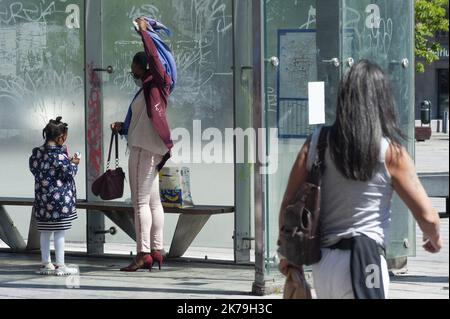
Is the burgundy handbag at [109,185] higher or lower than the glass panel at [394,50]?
lower

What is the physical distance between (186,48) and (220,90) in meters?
0.49

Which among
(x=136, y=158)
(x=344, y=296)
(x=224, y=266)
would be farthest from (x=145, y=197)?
(x=344, y=296)

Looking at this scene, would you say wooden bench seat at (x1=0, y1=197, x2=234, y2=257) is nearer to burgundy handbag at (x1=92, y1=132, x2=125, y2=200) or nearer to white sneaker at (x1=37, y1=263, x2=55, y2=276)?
burgundy handbag at (x1=92, y1=132, x2=125, y2=200)

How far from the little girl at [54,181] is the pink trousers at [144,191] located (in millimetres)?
467

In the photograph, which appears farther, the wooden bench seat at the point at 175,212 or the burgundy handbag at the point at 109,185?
the wooden bench seat at the point at 175,212

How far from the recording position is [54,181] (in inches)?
338

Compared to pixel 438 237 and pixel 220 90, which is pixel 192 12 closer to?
pixel 220 90

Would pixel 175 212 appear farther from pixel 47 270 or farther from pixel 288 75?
pixel 288 75

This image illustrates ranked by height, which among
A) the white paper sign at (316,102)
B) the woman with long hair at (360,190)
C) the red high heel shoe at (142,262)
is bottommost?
the red high heel shoe at (142,262)

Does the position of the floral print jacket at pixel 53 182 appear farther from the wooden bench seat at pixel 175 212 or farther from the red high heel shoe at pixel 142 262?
the wooden bench seat at pixel 175 212

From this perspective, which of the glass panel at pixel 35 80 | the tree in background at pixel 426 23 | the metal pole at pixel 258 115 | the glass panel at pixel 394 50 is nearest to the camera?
the metal pole at pixel 258 115

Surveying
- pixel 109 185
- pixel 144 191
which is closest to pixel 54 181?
pixel 109 185

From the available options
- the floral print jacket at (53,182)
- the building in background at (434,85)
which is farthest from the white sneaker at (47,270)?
the building in background at (434,85)

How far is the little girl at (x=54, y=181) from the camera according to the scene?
855 centimetres
